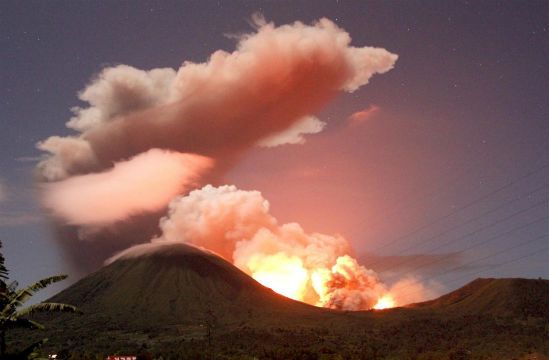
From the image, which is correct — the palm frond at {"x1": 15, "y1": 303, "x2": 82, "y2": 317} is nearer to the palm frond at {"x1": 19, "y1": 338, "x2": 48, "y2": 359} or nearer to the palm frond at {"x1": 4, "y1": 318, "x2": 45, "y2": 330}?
the palm frond at {"x1": 4, "y1": 318, "x2": 45, "y2": 330}

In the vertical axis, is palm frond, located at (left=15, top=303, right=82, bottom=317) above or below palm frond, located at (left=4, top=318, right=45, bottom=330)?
above

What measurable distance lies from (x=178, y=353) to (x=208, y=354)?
1143cm

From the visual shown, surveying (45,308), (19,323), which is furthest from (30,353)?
(45,308)

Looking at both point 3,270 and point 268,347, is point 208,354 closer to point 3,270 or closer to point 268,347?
point 268,347

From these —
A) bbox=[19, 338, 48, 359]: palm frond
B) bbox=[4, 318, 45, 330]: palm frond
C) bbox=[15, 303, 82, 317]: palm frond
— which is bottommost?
bbox=[19, 338, 48, 359]: palm frond

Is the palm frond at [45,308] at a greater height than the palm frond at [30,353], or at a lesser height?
greater

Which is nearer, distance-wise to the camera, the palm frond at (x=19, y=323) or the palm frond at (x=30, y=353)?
the palm frond at (x=30, y=353)

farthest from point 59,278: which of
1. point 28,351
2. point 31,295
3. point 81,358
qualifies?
point 81,358

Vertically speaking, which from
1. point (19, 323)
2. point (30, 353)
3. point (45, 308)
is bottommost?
point (30, 353)

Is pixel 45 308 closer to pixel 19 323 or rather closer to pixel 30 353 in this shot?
pixel 19 323

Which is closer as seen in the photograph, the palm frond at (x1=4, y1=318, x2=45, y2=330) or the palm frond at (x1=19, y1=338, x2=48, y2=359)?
the palm frond at (x1=19, y1=338, x2=48, y2=359)

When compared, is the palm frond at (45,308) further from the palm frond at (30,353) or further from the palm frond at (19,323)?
the palm frond at (30,353)

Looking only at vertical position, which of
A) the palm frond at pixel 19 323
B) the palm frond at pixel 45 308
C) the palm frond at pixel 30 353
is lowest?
the palm frond at pixel 30 353

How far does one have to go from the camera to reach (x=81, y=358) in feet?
529
